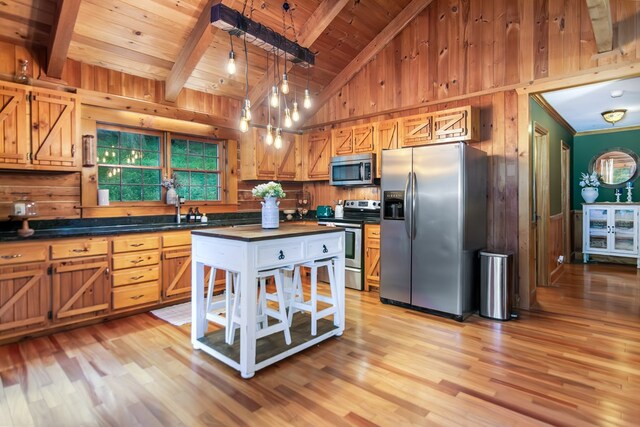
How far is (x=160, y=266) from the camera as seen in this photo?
12.5 feet

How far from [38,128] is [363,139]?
12.1 feet

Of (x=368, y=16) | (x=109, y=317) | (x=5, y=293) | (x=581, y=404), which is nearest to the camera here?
(x=581, y=404)

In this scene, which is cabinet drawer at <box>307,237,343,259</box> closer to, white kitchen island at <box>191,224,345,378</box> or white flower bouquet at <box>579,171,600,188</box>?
white kitchen island at <box>191,224,345,378</box>

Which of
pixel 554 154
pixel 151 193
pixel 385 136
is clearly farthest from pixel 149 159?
pixel 554 154

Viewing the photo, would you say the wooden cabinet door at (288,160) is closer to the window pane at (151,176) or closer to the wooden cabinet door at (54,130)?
the window pane at (151,176)

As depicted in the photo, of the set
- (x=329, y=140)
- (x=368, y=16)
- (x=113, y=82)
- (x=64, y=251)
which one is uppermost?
(x=368, y=16)

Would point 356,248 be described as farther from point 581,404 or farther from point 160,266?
point 581,404

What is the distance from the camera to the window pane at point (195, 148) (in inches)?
191

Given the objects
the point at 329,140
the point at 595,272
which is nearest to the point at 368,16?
the point at 329,140

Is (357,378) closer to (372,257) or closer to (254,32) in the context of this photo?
(372,257)

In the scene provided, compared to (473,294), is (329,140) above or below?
above

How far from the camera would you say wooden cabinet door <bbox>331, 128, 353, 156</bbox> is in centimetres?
512

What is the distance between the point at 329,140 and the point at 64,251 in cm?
365

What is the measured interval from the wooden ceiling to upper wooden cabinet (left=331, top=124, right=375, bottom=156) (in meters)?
1.06
